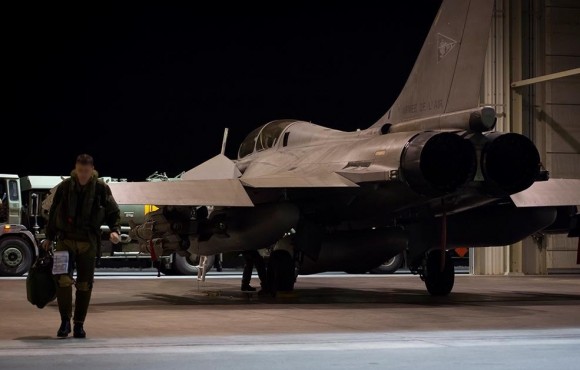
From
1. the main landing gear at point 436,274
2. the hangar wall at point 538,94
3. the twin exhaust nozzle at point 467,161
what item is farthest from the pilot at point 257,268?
the hangar wall at point 538,94

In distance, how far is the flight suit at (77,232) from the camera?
7.97 meters

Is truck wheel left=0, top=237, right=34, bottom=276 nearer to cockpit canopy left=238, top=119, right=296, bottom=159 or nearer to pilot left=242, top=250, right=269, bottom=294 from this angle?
cockpit canopy left=238, top=119, right=296, bottom=159

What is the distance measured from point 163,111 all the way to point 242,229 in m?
21.9

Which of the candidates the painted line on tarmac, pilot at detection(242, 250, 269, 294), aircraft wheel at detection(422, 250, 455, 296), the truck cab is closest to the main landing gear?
aircraft wheel at detection(422, 250, 455, 296)

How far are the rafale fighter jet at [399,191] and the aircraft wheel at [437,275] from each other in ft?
0.06

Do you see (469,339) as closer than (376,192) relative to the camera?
Yes

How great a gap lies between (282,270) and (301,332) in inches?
186

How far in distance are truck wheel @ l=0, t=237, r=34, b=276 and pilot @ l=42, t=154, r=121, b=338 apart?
1291 cm

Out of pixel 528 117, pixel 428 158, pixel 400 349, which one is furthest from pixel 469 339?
pixel 528 117

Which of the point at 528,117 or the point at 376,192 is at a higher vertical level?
the point at 528,117

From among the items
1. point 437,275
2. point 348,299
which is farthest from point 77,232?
point 437,275

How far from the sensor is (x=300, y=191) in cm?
1270

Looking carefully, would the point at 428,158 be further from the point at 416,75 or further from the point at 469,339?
the point at 469,339

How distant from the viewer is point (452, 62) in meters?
11.5
